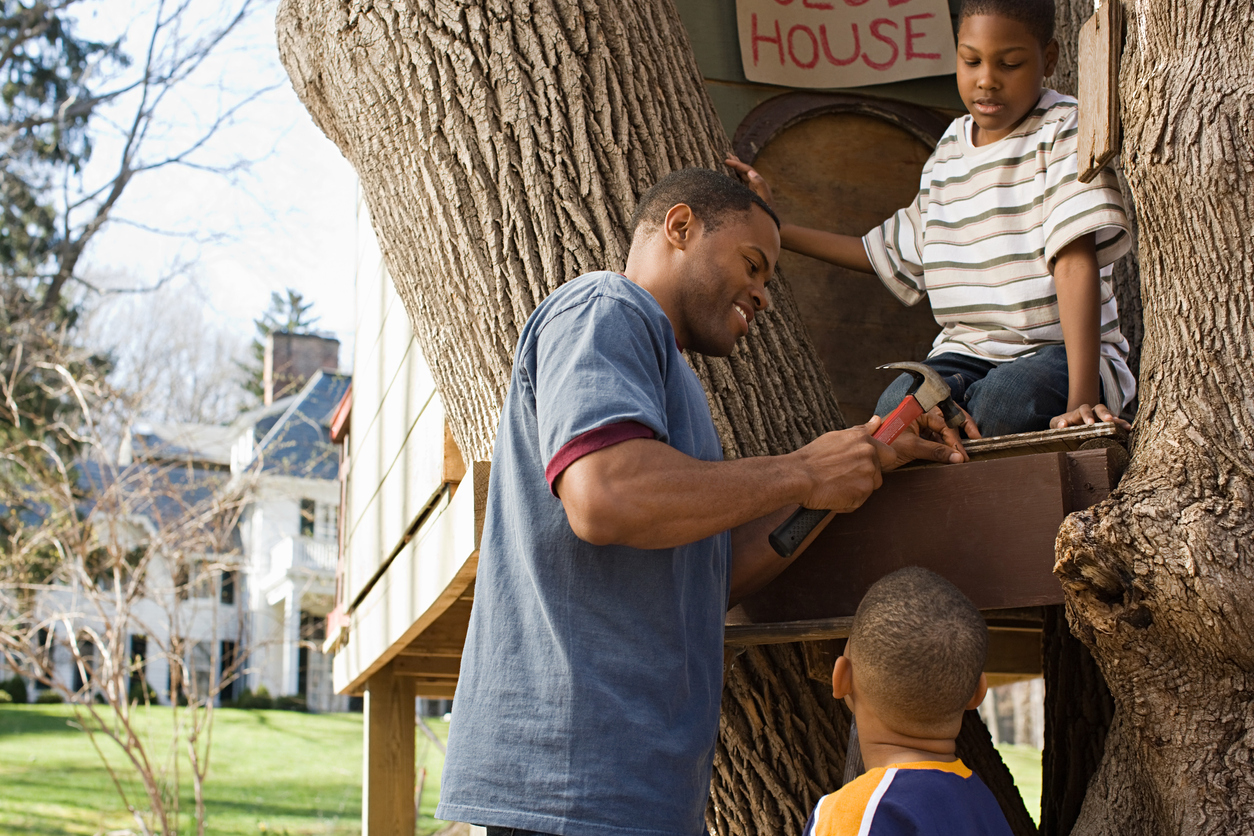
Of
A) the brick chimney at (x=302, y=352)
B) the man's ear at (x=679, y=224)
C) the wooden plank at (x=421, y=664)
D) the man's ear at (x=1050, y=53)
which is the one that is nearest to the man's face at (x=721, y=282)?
the man's ear at (x=679, y=224)

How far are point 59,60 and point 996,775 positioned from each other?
1954cm

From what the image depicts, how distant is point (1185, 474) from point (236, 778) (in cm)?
1627

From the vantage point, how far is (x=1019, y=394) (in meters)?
2.27

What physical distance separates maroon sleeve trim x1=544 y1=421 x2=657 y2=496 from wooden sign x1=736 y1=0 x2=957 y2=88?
8.07 feet

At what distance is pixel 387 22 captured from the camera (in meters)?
2.53

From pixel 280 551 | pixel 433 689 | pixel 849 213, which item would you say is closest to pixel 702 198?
pixel 849 213

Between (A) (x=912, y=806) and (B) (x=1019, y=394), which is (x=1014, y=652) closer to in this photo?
(B) (x=1019, y=394)

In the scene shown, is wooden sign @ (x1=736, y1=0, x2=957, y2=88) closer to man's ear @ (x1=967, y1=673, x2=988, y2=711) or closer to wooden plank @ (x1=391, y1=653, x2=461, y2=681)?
man's ear @ (x1=967, y1=673, x2=988, y2=711)

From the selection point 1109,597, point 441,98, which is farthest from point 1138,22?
point 441,98

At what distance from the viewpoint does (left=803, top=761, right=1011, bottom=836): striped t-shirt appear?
5.51 feet

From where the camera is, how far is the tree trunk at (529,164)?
8.23ft

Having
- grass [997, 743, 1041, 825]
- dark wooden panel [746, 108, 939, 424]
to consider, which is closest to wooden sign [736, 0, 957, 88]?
dark wooden panel [746, 108, 939, 424]

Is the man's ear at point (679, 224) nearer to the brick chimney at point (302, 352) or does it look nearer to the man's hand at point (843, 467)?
the man's hand at point (843, 467)

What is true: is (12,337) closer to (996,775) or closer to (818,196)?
(818,196)
